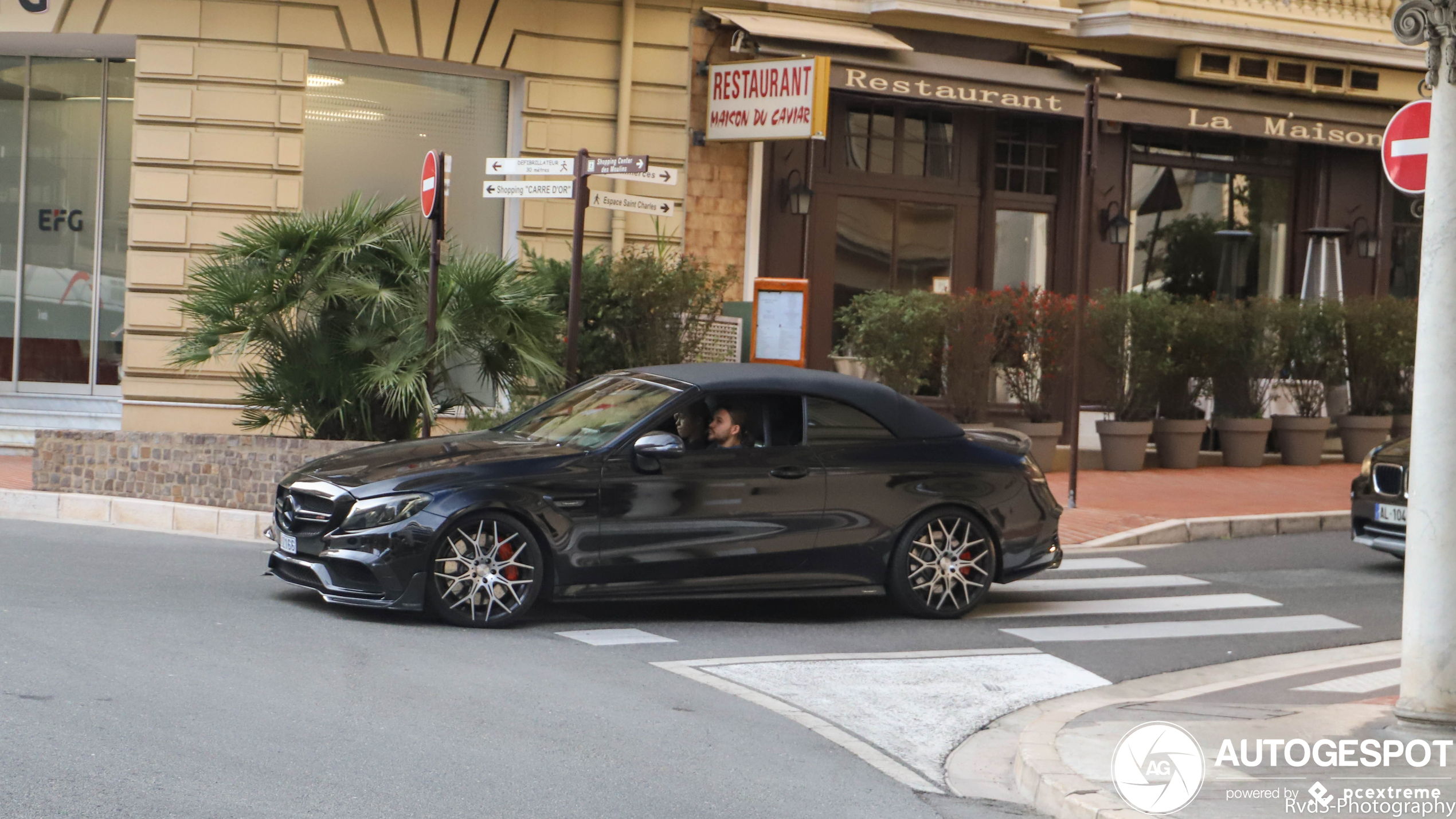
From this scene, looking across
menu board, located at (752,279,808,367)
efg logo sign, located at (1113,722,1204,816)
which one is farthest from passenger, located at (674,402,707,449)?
menu board, located at (752,279,808,367)

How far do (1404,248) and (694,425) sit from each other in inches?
700

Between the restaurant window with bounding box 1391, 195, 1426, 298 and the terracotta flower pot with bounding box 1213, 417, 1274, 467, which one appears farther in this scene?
the restaurant window with bounding box 1391, 195, 1426, 298

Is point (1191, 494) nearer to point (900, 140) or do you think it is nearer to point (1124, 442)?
point (1124, 442)

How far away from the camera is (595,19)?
1788cm

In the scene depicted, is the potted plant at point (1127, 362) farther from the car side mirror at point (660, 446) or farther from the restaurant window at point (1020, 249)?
the car side mirror at point (660, 446)

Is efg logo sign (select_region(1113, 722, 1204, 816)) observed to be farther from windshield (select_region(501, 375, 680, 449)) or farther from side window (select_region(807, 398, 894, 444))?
windshield (select_region(501, 375, 680, 449))

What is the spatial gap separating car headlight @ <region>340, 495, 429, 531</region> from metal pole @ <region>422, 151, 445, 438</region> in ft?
12.2

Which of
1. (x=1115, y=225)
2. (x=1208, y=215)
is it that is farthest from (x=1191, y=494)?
(x=1208, y=215)

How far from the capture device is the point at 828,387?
9531mm

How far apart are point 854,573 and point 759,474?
2.79 ft

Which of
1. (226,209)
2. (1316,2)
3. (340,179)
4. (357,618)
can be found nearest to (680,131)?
(340,179)

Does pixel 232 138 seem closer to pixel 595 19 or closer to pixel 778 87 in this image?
pixel 595 19

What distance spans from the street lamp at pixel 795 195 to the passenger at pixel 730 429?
9879 mm

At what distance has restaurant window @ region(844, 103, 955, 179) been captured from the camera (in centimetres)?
1958
